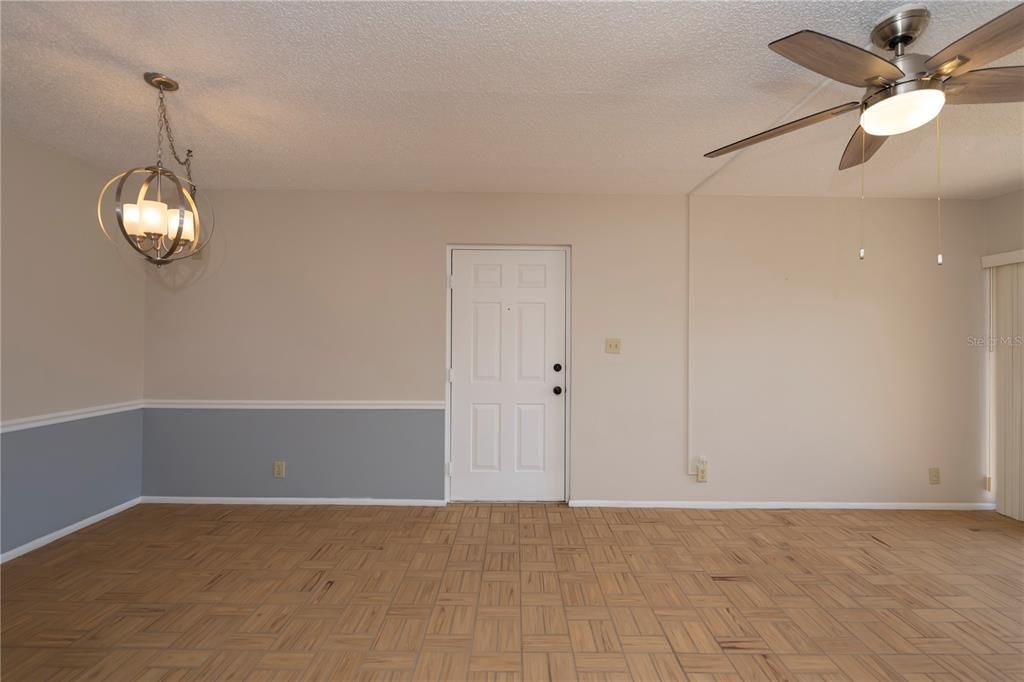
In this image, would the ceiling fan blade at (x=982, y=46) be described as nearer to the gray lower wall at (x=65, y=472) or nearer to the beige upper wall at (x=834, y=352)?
the beige upper wall at (x=834, y=352)

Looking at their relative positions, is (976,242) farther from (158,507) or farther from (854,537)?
(158,507)

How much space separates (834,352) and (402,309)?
3461 mm

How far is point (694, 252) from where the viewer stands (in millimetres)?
4031

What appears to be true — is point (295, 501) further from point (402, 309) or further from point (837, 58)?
point (837, 58)

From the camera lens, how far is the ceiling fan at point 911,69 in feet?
4.81

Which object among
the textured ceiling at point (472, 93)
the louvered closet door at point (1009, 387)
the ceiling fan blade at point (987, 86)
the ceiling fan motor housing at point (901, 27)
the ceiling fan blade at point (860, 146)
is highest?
the textured ceiling at point (472, 93)

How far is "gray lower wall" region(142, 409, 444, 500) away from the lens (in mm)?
3973

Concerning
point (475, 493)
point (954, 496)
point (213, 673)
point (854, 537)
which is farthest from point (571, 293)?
point (954, 496)

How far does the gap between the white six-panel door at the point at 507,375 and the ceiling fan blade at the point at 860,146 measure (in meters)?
2.16

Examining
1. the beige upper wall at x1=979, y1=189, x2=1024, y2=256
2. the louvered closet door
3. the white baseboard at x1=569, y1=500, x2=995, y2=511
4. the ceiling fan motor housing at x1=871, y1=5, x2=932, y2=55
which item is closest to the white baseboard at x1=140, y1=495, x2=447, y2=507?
the white baseboard at x1=569, y1=500, x2=995, y2=511

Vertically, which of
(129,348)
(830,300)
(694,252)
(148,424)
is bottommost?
(148,424)

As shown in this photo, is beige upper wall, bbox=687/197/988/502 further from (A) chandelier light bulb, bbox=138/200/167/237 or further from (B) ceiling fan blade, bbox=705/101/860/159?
(A) chandelier light bulb, bbox=138/200/167/237

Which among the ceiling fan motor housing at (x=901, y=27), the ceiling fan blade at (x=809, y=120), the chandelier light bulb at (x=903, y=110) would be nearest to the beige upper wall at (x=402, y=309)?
the ceiling fan blade at (x=809, y=120)

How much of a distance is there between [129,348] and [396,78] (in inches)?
123
